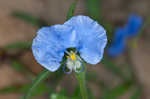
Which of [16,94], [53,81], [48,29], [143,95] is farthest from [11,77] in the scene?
[48,29]

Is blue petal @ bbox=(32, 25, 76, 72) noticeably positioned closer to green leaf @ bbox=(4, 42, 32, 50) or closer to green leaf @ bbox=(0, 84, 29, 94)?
green leaf @ bbox=(0, 84, 29, 94)

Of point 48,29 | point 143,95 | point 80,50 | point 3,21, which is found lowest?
point 143,95

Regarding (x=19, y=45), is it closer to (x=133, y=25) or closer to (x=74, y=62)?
(x=133, y=25)

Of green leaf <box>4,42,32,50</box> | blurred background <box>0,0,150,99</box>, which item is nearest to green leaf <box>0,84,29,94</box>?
blurred background <box>0,0,150,99</box>

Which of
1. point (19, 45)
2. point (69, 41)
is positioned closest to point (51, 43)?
point (69, 41)

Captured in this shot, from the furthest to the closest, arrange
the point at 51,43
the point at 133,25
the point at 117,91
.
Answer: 1. the point at 133,25
2. the point at 117,91
3. the point at 51,43

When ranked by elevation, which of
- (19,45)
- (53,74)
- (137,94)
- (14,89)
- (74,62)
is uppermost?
(74,62)

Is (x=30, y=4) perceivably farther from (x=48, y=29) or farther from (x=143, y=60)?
(x=48, y=29)
